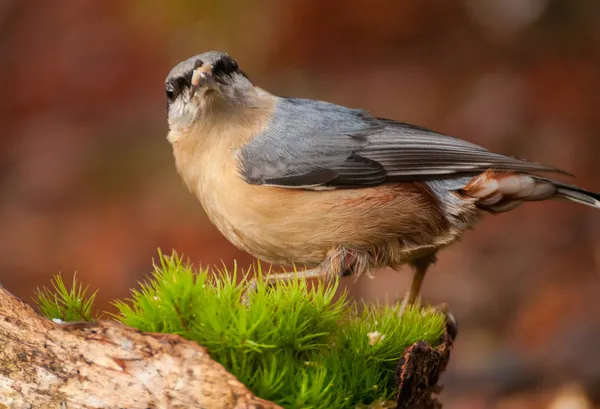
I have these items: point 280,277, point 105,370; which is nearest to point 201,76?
point 280,277

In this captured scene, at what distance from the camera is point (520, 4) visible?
22.9 feet

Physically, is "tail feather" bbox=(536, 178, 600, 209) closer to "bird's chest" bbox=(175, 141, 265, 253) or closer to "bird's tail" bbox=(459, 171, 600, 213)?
"bird's tail" bbox=(459, 171, 600, 213)

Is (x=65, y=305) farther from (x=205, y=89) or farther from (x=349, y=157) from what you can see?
(x=349, y=157)

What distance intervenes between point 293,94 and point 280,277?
15.3 feet

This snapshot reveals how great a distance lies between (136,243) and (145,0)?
2352 mm

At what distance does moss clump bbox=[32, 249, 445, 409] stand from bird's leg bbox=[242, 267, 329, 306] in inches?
1.3

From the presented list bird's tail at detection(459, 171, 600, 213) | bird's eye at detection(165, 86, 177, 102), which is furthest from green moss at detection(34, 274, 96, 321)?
bird's tail at detection(459, 171, 600, 213)

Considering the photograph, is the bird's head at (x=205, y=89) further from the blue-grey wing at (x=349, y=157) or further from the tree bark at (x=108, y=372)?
the tree bark at (x=108, y=372)

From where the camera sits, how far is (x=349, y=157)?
3.23 meters

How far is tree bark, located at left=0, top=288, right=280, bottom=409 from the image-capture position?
7.35ft

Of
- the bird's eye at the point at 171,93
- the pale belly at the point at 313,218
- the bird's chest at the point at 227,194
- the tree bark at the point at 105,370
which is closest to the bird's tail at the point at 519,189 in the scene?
the pale belly at the point at 313,218

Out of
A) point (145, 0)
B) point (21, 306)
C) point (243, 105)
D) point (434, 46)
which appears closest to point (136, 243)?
point (145, 0)

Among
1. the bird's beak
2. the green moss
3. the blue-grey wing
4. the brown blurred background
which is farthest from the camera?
the brown blurred background

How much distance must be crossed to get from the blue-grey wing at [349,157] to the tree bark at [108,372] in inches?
40.6
